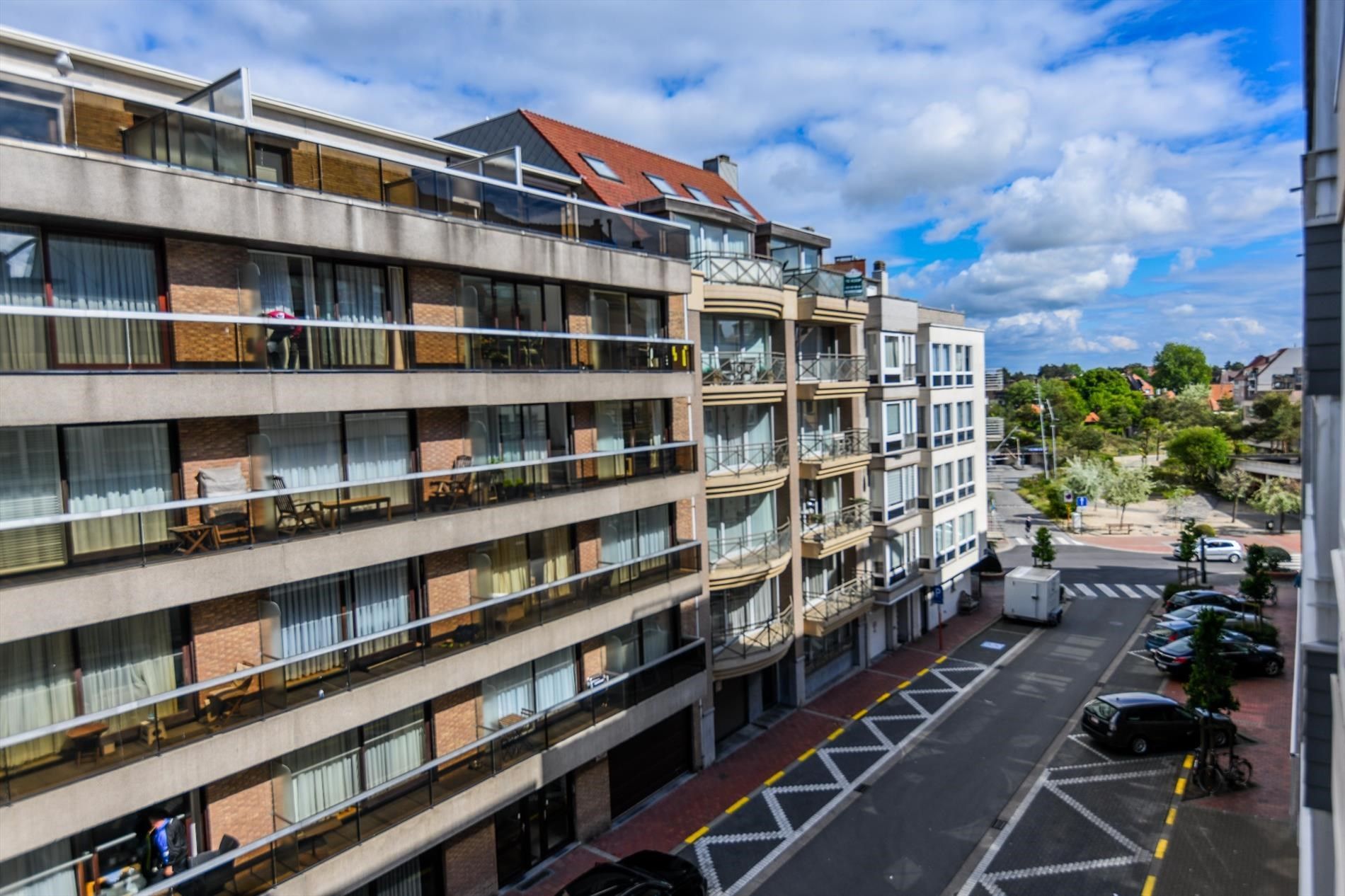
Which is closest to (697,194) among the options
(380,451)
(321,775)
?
(380,451)

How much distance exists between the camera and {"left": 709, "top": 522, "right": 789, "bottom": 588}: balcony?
2231cm

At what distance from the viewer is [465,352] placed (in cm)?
1591

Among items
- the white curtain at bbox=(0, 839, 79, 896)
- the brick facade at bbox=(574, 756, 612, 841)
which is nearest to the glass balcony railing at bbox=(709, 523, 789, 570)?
the brick facade at bbox=(574, 756, 612, 841)

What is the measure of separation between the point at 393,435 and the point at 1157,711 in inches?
826

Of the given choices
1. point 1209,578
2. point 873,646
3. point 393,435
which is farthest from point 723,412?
point 1209,578

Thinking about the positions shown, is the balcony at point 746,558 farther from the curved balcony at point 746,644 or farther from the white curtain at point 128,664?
the white curtain at point 128,664

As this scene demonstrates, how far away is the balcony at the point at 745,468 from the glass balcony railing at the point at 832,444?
1708 millimetres

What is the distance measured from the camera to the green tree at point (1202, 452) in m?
69.2

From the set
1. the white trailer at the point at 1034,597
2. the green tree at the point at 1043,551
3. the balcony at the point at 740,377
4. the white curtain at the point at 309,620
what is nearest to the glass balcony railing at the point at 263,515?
the white curtain at the point at 309,620

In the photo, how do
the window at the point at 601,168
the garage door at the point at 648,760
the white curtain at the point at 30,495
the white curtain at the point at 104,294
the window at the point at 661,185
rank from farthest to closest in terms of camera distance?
the window at the point at 661,185
the window at the point at 601,168
the garage door at the point at 648,760
the white curtain at the point at 104,294
the white curtain at the point at 30,495

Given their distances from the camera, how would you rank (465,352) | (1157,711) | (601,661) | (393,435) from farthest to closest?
(1157,711)
(601,661)
(465,352)
(393,435)

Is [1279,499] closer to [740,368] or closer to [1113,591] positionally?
[1113,591]

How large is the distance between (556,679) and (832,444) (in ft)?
43.4

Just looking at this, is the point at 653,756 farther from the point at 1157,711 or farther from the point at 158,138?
the point at 158,138
